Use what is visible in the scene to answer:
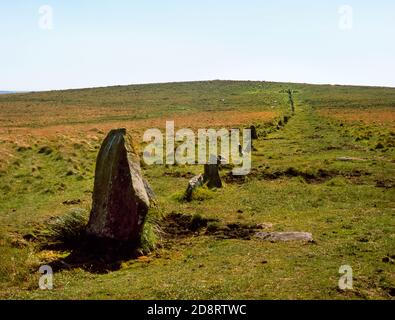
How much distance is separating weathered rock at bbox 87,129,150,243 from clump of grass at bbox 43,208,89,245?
0.87 m

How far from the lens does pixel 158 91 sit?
18688cm

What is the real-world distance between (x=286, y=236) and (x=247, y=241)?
1.07 meters

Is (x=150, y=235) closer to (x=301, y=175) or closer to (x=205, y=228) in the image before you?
(x=205, y=228)

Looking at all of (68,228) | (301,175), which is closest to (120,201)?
(68,228)

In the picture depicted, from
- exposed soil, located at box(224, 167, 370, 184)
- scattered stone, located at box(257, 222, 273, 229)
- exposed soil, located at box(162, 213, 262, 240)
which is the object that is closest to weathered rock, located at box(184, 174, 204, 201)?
exposed soil, located at box(162, 213, 262, 240)

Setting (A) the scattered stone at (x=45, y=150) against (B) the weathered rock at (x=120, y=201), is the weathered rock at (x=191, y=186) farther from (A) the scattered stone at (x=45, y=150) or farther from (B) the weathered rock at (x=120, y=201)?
(A) the scattered stone at (x=45, y=150)

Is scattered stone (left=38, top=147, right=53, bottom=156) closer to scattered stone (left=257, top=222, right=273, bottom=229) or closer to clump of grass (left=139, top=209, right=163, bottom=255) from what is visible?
clump of grass (left=139, top=209, right=163, bottom=255)

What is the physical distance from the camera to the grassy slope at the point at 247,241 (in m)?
9.13

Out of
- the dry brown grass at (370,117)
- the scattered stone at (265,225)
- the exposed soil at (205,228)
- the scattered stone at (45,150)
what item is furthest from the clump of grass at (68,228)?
the dry brown grass at (370,117)

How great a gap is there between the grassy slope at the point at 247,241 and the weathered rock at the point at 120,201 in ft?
3.12

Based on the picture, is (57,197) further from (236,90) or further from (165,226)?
(236,90)
